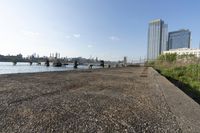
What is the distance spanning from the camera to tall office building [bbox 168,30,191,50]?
13838cm

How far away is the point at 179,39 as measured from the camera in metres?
142

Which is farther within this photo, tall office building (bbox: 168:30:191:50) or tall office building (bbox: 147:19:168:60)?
tall office building (bbox: 168:30:191:50)

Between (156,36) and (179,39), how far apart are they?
28675 millimetres

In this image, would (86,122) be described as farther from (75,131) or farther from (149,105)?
(149,105)

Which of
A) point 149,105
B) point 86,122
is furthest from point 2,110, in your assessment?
point 149,105

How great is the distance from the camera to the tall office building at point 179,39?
13838 cm

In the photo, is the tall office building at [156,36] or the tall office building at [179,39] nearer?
the tall office building at [156,36]

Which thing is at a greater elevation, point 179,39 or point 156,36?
point 156,36

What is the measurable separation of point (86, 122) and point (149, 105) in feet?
5.50

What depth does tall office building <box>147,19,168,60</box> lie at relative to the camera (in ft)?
408

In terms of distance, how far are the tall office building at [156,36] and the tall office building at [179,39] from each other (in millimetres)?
16197

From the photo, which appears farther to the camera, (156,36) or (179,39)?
(179,39)

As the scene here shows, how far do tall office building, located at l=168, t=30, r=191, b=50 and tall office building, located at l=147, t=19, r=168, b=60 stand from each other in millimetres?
16197

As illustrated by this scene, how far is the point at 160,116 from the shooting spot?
282cm
